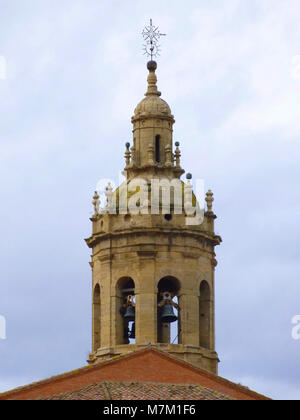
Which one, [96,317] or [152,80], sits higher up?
[152,80]

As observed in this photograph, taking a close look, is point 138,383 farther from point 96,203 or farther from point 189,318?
point 96,203

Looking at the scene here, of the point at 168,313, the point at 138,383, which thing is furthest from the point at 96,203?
the point at 138,383

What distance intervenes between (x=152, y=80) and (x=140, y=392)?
15.9 m

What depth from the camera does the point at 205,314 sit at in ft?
240

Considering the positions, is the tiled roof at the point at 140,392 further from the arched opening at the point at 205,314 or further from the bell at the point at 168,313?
the arched opening at the point at 205,314

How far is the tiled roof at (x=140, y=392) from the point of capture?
6322cm

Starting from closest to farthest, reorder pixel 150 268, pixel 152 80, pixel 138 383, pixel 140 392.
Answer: pixel 140 392 < pixel 138 383 < pixel 150 268 < pixel 152 80

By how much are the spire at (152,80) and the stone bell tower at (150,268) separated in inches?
55.6

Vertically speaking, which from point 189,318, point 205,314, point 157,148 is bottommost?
point 189,318

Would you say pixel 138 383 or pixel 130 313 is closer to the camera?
pixel 138 383

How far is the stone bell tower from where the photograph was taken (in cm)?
7150

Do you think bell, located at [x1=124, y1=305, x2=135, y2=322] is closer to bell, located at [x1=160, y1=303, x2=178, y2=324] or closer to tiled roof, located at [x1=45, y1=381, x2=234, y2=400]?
bell, located at [x1=160, y1=303, x2=178, y2=324]

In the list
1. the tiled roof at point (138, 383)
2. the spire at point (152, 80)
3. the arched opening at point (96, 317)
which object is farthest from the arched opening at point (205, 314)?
the spire at point (152, 80)

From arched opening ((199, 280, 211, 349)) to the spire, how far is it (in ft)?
24.7
